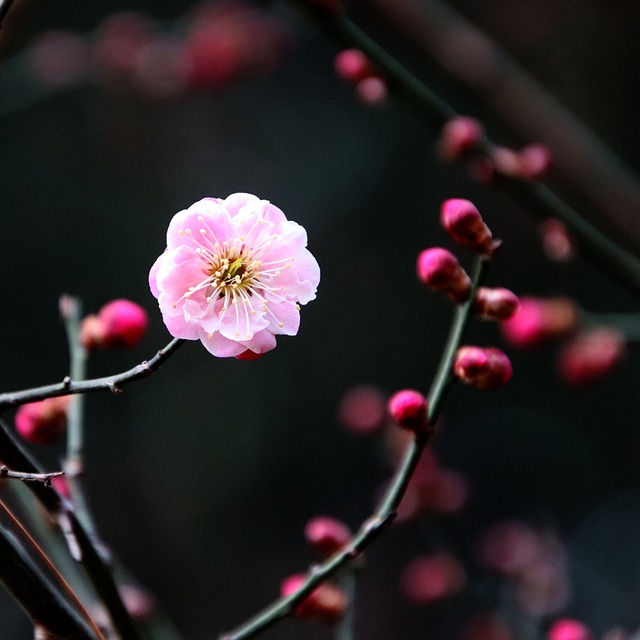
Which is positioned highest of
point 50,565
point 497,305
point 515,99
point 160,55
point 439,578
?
point 160,55

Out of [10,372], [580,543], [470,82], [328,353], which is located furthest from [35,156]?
[580,543]

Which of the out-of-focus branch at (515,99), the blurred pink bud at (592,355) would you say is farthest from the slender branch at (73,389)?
the out-of-focus branch at (515,99)

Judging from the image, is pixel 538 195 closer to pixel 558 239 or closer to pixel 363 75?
pixel 558 239

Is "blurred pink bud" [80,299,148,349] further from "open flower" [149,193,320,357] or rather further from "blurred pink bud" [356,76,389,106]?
"blurred pink bud" [356,76,389,106]

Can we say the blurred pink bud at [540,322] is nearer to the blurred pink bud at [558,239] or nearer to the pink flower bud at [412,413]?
the blurred pink bud at [558,239]

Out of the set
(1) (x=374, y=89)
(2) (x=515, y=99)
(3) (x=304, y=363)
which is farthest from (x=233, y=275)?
(3) (x=304, y=363)

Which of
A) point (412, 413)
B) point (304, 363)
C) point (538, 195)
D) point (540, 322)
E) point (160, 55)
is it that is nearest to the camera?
point (412, 413)

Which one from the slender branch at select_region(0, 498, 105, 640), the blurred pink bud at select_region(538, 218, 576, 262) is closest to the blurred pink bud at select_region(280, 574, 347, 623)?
the slender branch at select_region(0, 498, 105, 640)
